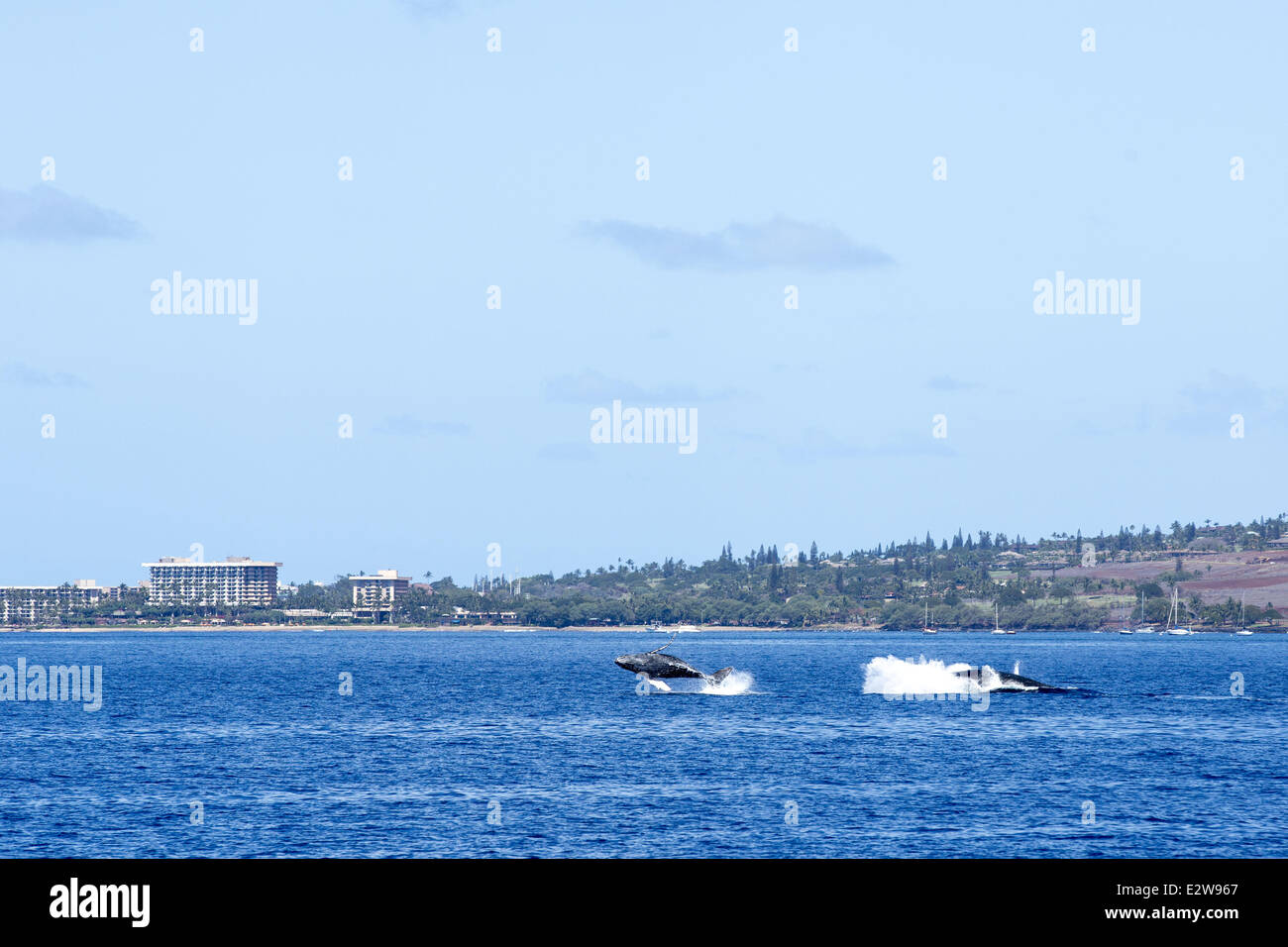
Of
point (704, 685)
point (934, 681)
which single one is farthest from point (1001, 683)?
point (704, 685)

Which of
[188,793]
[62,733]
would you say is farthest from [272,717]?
[188,793]

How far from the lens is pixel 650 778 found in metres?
63.1

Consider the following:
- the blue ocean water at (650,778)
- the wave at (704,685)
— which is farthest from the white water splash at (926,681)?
the blue ocean water at (650,778)

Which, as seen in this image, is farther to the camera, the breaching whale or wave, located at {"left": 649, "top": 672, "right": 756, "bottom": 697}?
wave, located at {"left": 649, "top": 672, "right": 756, "bottom": 697}

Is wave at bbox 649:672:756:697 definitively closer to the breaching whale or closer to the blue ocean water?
the blue ocean water

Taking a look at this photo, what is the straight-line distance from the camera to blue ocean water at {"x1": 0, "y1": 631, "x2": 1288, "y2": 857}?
155 ft

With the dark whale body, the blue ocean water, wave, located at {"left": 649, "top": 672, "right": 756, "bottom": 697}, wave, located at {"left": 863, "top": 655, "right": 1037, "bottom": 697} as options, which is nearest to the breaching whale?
wave, located at {"left": 863, "top": 655, "right": 1037, "bottom": 697}

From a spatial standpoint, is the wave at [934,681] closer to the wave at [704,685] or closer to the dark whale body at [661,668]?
the wave at [704,685]

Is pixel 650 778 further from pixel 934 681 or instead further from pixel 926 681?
pixel 926 681

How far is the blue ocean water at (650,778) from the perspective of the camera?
155ft

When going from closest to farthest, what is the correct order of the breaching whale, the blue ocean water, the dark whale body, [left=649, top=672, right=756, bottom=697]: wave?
the blue ocean water < the breaching whale < [left=649, top=672, right=756, bottom=697]: wave < the dark whale body

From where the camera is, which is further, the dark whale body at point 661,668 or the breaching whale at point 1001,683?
the dark whale body at point 661,668
